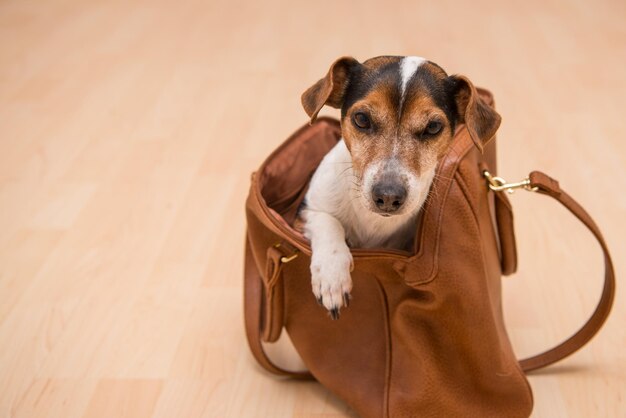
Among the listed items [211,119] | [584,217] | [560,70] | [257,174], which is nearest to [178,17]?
[211,119]

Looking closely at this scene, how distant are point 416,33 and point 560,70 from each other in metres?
0.79

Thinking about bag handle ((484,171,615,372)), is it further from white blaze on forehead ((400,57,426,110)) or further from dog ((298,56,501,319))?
white blaze on forehead ((400,57,426,110))

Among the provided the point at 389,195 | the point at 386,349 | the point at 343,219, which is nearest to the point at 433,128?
the point at 389,195

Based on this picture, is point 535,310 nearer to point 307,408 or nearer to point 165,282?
point 307,408

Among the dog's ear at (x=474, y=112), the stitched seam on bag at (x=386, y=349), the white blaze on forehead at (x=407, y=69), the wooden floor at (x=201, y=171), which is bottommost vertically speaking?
the wooden floor at (x=201, y=171)

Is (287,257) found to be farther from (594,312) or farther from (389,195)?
(594,312)

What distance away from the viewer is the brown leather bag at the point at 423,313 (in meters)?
1.37

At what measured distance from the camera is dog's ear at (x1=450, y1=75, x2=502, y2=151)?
130 cm

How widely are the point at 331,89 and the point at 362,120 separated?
0.09 meters

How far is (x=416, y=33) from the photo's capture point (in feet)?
12.1

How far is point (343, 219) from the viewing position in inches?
59.9

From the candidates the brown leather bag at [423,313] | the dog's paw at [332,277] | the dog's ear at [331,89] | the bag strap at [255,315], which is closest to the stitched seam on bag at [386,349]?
the brown leather bag at [423,313]

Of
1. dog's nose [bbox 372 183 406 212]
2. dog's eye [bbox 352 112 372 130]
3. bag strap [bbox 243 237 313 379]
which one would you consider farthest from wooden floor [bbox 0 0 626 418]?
dog's eye [bbox 352 112 372 130]

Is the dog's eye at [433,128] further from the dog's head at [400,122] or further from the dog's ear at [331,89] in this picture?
the dog's ear at [331,89]
